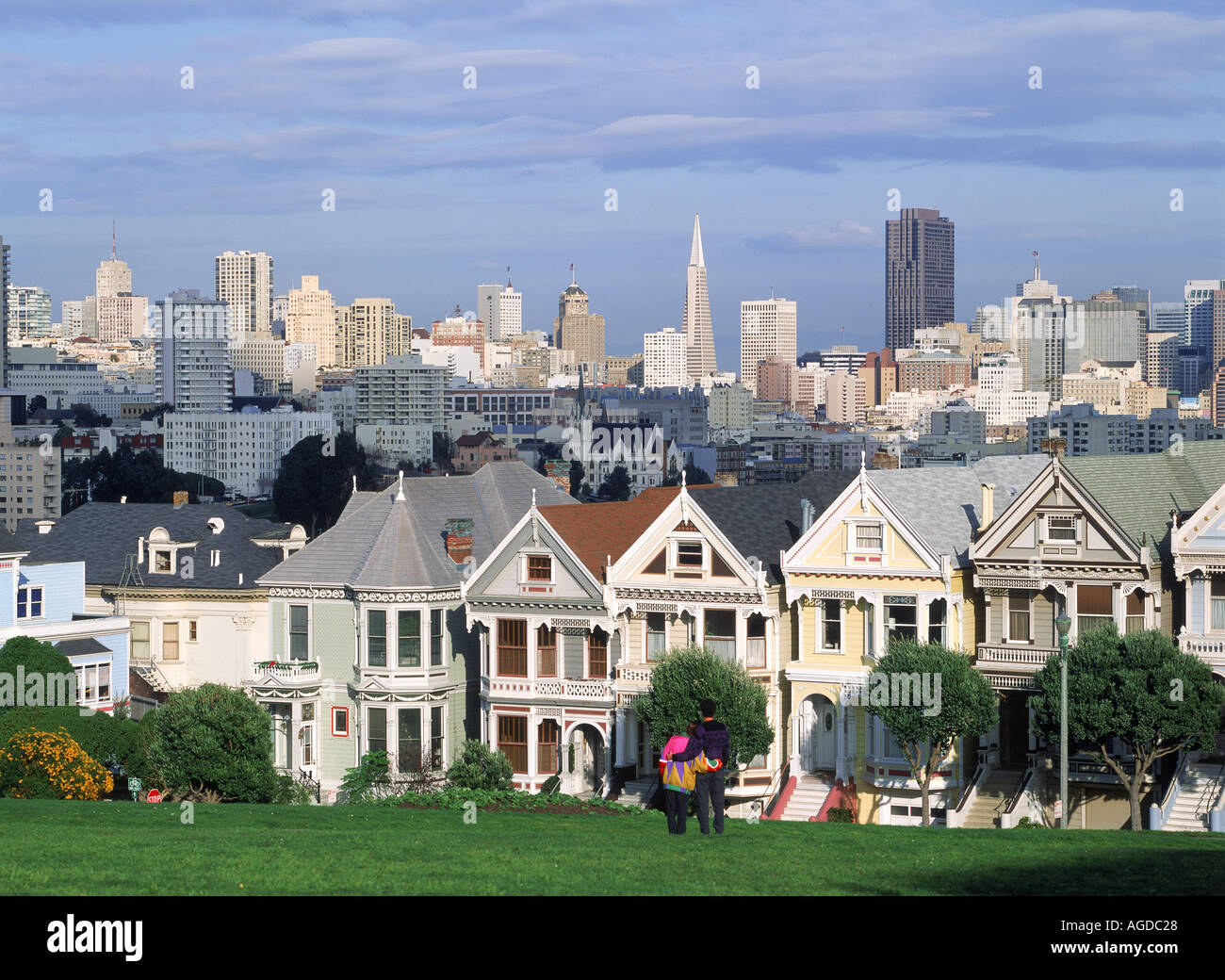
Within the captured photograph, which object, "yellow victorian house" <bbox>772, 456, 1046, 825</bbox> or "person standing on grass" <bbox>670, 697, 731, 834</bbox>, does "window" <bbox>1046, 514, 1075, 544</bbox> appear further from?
"person standing on grass" <bbox>670, 697, 731, 834</bbox>

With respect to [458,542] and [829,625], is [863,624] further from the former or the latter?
[458,542]

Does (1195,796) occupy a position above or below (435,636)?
below

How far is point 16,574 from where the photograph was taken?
56.3m

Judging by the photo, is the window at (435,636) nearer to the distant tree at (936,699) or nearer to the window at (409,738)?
the window at (409,738)

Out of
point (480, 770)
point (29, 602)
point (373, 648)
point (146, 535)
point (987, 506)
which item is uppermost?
point (987, 506)

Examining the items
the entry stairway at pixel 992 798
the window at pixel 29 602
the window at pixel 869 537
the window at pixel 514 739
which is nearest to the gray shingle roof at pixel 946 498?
the window at pixel 869 537

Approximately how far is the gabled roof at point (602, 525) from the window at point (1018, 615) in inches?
373

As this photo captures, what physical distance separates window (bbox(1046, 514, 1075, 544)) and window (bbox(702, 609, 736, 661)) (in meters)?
8.27

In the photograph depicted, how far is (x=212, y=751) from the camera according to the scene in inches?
1751

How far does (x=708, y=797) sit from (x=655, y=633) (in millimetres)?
20652

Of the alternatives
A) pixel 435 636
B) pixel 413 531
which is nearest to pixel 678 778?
pixel 435 636

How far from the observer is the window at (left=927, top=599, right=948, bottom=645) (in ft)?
→ 153
